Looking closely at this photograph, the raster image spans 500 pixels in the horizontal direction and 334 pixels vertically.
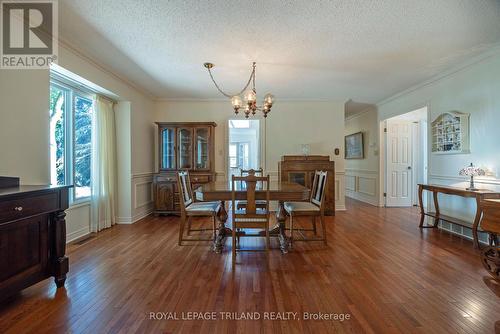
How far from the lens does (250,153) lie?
27.2ft

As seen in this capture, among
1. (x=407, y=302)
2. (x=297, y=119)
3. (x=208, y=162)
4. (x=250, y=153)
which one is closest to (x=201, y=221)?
(x=208, y=162)

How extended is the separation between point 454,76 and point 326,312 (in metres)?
3.95

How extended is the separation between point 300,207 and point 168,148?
310 cm

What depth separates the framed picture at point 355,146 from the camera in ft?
21.8

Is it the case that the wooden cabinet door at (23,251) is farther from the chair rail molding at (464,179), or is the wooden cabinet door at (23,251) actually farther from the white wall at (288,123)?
the chair rail molding at (464,179)

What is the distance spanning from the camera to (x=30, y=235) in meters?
1.86

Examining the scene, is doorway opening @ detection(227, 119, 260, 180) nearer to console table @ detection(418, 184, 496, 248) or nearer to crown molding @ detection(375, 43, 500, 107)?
crown molding @ detection(375, 43, 500, 107)

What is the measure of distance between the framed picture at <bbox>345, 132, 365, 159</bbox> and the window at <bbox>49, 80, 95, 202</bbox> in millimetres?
6113

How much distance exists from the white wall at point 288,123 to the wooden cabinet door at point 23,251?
3641mm

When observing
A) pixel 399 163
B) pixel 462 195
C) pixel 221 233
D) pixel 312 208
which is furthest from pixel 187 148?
pixel 399 163

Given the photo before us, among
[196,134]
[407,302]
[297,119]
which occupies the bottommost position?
[407,302]

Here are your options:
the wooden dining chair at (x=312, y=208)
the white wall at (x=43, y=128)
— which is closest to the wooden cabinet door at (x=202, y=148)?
the white wall at (x=43, y=128)

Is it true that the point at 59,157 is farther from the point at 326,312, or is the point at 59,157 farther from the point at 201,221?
the point at 326,312

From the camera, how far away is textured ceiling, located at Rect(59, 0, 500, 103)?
7.16 ft
